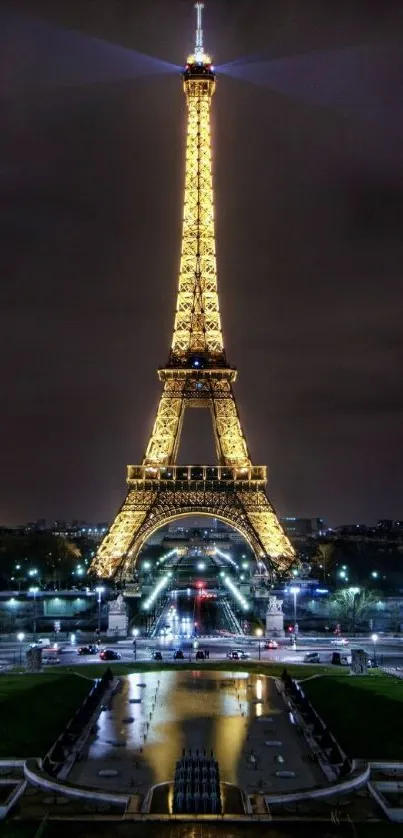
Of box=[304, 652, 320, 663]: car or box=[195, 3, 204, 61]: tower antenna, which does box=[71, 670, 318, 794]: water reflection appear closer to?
box=[304, 652, 320, 663]: car

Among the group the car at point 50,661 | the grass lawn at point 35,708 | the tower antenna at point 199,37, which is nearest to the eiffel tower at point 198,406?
the tower antenna at point 199,37

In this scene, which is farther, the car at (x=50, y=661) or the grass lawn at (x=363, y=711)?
the car at (x=50, y=661)

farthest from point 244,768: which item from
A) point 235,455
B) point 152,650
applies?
point 235,455

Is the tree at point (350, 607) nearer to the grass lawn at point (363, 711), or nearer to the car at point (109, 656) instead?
the car at point (109, 656)

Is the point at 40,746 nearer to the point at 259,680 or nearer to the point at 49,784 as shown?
the point at 49,784

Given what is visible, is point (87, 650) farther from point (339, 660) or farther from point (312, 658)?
point (339, 660)

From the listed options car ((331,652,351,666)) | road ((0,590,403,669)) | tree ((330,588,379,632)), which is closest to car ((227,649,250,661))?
road ((0,590,403,669))

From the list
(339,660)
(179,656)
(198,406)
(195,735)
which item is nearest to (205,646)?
(179,656)

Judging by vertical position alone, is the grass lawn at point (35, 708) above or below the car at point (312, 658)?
below
